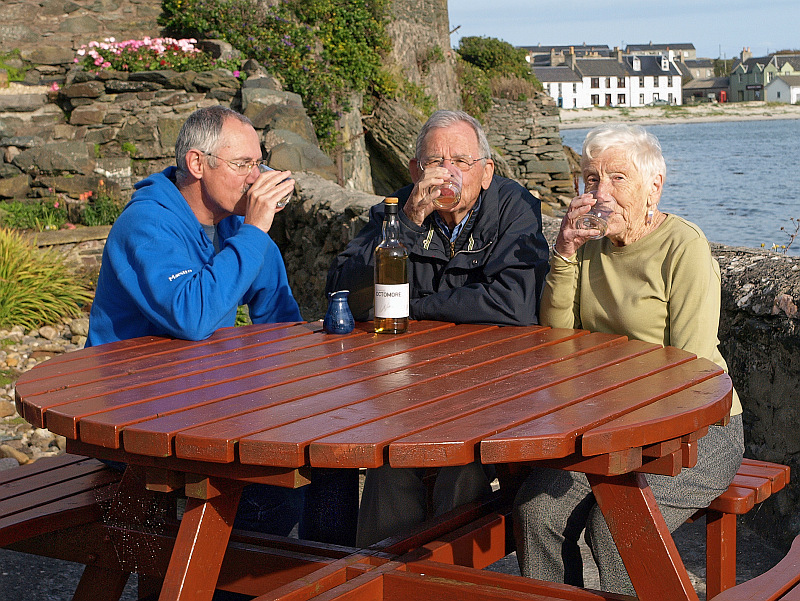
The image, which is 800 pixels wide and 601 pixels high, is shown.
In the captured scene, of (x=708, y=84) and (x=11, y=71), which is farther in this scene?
(x=708, y=84)

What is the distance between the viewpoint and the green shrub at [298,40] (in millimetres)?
10891

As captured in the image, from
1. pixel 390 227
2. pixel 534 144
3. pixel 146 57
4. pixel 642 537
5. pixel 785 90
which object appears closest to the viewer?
pixel 642 537

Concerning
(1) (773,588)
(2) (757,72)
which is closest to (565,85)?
(2) (757,72)

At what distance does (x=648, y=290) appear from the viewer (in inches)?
97.5

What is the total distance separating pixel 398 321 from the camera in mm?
2619

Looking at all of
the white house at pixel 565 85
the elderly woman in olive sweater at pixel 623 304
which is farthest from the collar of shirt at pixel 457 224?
the white house at pixel 565 85

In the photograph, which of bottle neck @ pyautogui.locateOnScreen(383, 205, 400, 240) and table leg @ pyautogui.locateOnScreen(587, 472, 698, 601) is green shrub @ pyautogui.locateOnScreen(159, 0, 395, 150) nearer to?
bottle neck @ pyautogui.locateOnScreen(383, 205, 400, 240)

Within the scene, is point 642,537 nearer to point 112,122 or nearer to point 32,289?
point 32,289

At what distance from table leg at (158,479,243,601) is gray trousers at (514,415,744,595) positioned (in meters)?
0.70

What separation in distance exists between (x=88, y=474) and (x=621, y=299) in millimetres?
1551

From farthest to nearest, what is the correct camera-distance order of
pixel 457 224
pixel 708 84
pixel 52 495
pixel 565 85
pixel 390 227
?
pixel 708 84 → pixel 565 85 → pixel 457 224 → pixel 390 227 → pixel 52 495

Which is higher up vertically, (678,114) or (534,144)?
(678,114)

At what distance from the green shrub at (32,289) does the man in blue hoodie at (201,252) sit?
3.72 m

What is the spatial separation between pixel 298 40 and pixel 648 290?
936cm
